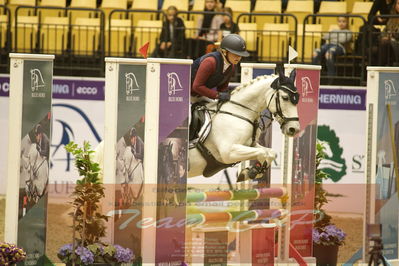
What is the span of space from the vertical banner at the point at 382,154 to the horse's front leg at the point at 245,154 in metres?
0.82

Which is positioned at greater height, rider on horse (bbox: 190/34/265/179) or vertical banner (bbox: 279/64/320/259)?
rider on horse (bbox: 190/34/265/179)

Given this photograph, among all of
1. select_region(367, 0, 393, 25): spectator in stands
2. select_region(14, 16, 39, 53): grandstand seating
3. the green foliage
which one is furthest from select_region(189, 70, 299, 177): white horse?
select_region(14, 16, 39, 53): grandstand seating

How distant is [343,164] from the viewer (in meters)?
11.8

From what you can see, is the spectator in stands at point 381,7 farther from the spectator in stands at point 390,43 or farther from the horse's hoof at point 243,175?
the horse's hoof at point 243,175

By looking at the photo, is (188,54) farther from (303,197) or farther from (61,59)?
(303,197)

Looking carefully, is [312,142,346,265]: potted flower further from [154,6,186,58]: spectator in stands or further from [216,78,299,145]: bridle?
[154,6,186,58]: spectator in stands

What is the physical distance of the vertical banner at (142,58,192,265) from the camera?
7.22 meters

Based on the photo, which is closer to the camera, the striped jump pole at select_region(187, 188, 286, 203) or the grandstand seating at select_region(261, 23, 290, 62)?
the striped jump pole at select_region(187, 188, 286, 203)

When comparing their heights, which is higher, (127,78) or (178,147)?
(127,78)

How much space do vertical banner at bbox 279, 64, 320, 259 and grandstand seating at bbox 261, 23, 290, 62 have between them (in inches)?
150

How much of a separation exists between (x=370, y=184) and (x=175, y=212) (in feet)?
5.64

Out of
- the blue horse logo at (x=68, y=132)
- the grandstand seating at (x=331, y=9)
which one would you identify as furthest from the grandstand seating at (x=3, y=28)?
the grandstand seating at (x=331, y=9)

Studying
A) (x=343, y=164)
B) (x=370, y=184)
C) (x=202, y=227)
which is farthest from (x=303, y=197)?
(x=343, y=164)

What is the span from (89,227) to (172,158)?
2.69 ft
